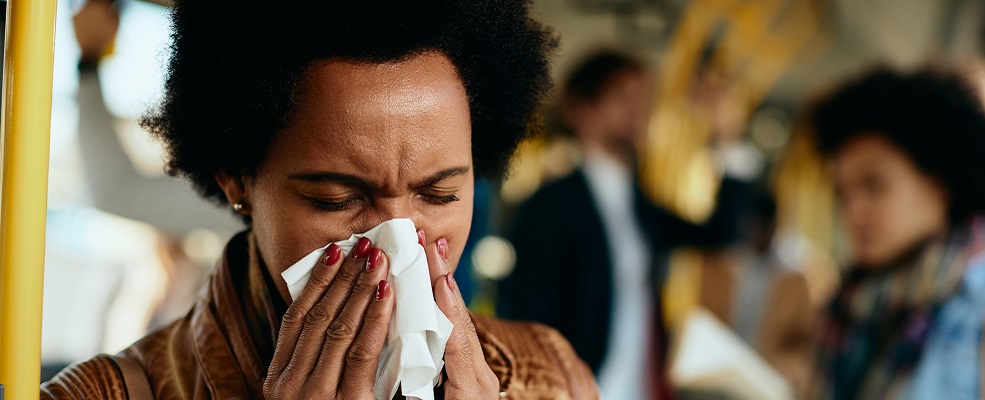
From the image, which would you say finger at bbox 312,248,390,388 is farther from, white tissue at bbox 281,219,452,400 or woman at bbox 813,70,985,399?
woman at bbox 813,70,985,399

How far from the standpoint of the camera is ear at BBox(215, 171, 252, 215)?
3.70 ft

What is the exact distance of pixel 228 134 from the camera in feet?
3.53

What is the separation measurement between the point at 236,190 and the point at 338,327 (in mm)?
279

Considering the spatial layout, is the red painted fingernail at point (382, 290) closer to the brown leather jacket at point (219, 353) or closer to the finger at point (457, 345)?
the finger at point (457, 345)

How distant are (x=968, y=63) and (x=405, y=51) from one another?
2.85 m

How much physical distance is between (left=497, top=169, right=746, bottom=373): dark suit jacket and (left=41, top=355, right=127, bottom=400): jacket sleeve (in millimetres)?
2017

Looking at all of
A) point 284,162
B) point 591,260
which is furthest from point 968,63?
point 284,162

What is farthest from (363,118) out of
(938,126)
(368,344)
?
(938,126)

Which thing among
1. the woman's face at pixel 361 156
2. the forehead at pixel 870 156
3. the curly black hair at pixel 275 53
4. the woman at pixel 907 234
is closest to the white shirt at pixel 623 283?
the woman at pixel 907 234

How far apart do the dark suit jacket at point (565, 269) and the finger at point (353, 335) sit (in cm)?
207

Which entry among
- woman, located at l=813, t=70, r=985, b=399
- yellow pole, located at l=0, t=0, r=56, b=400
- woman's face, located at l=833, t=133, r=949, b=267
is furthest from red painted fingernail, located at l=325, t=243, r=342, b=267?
woman's face, located at l=833, t=133, r=949, b=267

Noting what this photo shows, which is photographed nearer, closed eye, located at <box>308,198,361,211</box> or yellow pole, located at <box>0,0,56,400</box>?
yellow pole, located at <box>0,0,56,400</box>

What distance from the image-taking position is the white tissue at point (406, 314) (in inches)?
38.3

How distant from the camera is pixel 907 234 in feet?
9.55
